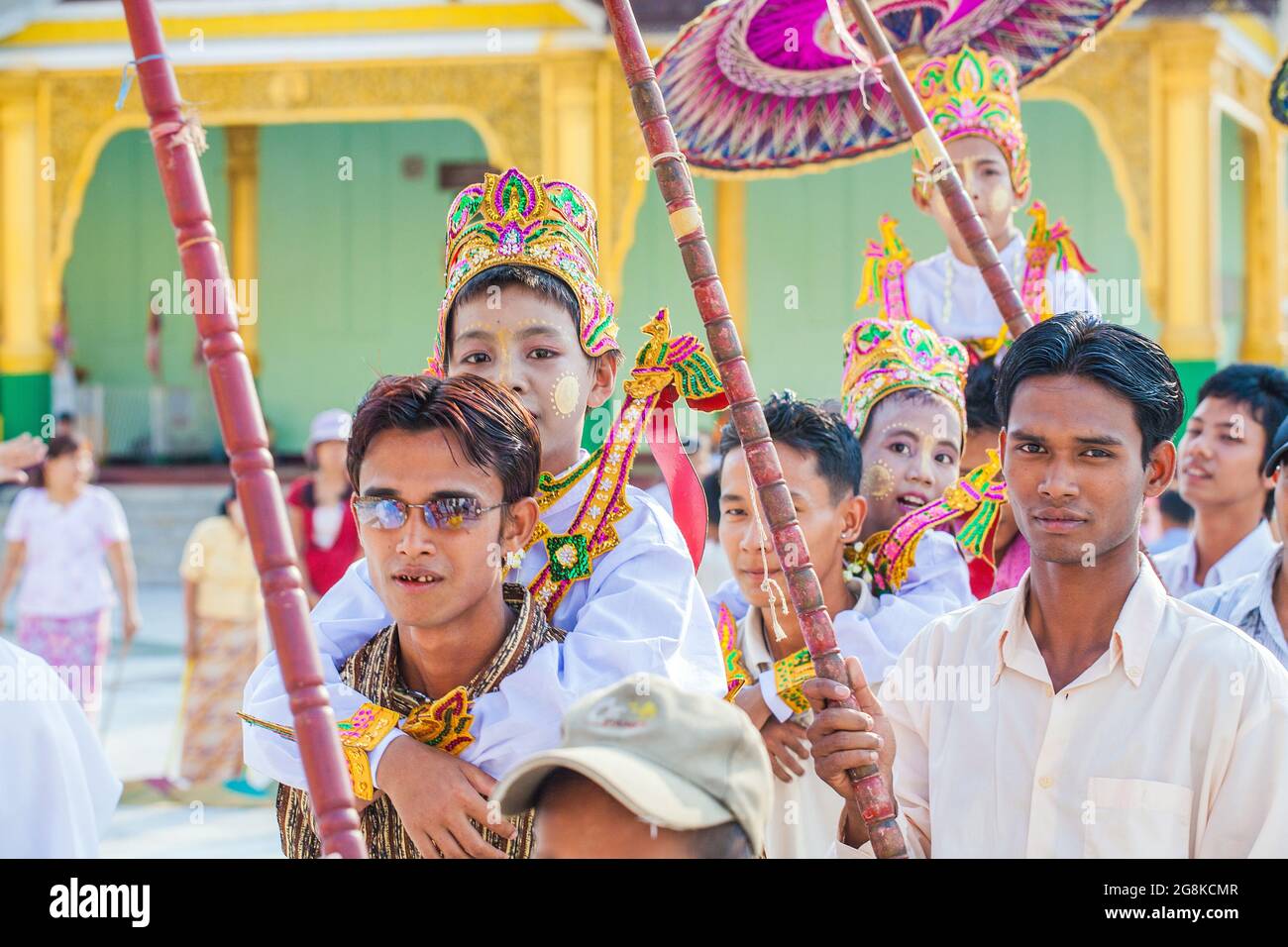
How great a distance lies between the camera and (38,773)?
2.26 m

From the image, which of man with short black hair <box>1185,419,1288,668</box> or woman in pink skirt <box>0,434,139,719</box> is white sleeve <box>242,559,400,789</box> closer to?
man with short black hair <box>1185,419,1288,668</box>

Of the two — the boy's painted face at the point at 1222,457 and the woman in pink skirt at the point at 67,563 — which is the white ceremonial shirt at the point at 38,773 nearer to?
the boy's painted face at the point at 1222,457

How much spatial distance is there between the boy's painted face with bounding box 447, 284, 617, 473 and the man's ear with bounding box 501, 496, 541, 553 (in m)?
0.24

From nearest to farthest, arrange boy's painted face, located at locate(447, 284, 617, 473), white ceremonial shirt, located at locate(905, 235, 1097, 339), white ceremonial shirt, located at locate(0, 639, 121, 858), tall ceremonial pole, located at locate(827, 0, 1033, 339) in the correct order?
white ceremonial shirt, located at locate(0, 639, 121, 858) → boy's painted face, located at locate(447, 284, 617, 473) → tall ceremonial pole, located at locate(827, 0, 1033, 339) → white ceremonial shirt, located at locate(905, 235, 1097, 339)

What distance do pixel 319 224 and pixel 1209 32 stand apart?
7.88m

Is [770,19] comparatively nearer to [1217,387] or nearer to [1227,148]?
[1217,387]

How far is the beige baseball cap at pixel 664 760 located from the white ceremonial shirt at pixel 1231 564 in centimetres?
268

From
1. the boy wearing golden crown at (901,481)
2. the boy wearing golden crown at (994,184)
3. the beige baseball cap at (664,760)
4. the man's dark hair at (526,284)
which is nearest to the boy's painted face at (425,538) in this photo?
the man's dark hair at (526,284)

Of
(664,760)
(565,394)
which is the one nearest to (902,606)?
(565,394)

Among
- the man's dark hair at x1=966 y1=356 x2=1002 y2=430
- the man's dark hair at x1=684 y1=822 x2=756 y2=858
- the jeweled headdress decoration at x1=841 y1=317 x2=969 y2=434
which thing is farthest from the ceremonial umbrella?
the man's dark hair at x1=684 y1=822 x2=756 y2=858

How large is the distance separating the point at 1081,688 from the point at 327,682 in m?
1.12

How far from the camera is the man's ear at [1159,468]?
2283mm

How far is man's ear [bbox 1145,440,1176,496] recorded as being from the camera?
2.28 m

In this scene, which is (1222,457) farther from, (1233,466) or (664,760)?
(664,760)
